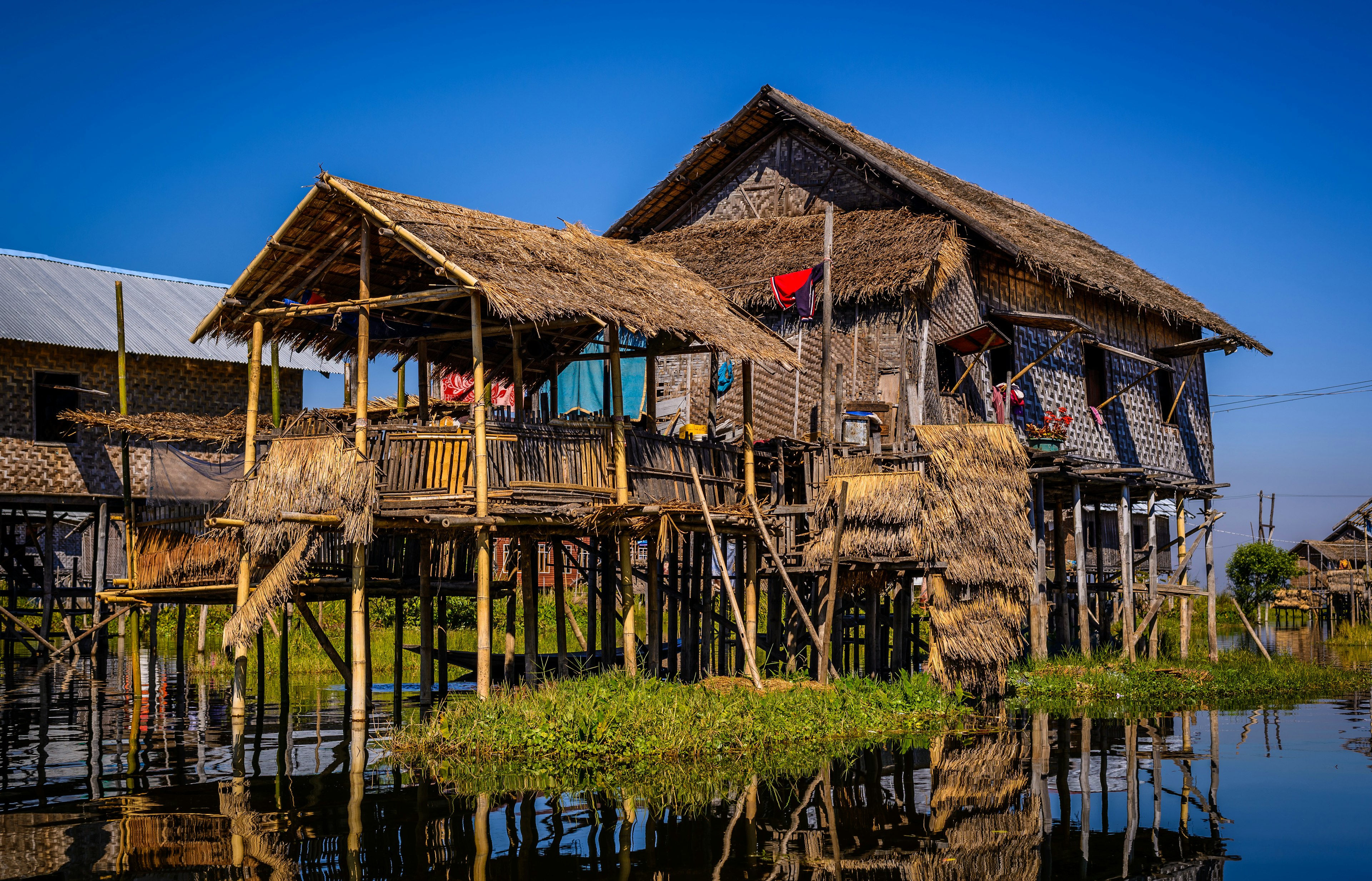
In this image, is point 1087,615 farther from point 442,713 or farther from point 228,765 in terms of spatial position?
point 228,765

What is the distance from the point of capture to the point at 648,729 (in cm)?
1152

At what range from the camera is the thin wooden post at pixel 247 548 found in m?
12.9

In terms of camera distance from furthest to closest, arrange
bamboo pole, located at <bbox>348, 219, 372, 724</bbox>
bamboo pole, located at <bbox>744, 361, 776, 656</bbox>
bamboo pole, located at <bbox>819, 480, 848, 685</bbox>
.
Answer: bamboo pole, located at <bbox>744, 361, 776, 656</bbox> → bamboo pole, located at <bbox>819, 480, 848, 685</bbox> → bamboo pole, located at <bbox>348, 219, 372, 724</bbox>

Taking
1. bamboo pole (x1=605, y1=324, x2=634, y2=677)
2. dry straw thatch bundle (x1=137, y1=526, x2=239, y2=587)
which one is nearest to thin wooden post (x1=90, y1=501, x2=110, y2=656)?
dry straw thatch bundle (x1=137, y1=526, x2=239, y2=587)

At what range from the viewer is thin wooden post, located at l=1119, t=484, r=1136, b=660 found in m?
18.9

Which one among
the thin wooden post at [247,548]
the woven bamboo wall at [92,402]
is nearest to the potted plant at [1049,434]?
the thin wooden post at [247,548]

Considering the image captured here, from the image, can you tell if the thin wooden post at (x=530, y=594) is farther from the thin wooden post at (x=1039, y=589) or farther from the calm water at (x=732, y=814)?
the thin wooden post at (x=1039, y=589)

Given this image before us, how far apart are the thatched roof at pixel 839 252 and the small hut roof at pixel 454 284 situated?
258 cm

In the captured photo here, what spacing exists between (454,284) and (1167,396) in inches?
611

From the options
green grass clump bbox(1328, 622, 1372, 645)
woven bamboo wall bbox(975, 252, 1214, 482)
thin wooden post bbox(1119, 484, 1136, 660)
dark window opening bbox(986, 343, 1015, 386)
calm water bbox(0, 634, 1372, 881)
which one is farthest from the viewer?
green grass clump bbox(1328, 622, 1372, 645)

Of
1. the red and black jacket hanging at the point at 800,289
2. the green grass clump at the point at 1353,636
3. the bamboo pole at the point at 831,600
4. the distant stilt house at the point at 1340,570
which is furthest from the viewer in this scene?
the distant stilt house at the point at 1340,570

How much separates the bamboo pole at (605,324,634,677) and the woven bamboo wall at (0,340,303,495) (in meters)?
9.62

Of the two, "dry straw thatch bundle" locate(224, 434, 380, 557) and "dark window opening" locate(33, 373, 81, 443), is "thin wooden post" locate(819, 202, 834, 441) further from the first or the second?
"dark window opening" locate(33, 373, 81, 443)

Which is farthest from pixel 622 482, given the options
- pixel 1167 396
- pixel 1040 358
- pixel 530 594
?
pixel 1167 396
